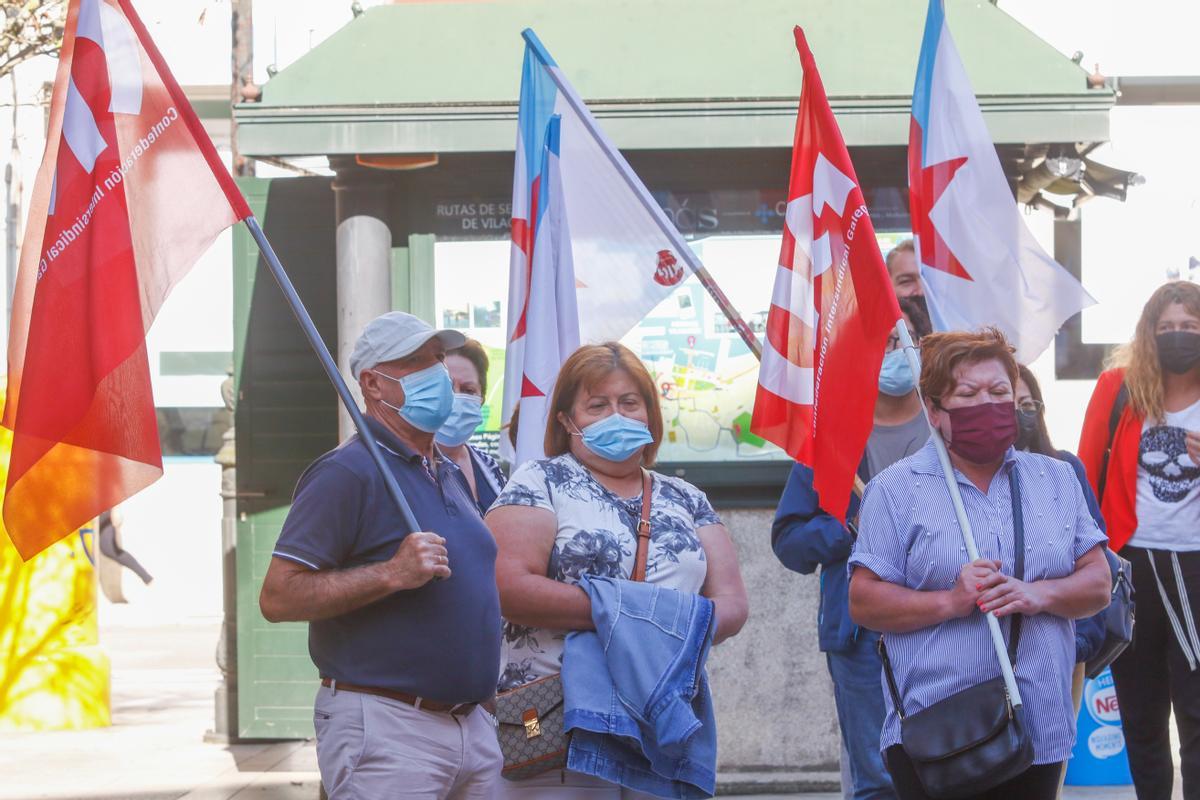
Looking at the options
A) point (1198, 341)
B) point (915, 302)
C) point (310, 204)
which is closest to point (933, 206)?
point (915, 302)

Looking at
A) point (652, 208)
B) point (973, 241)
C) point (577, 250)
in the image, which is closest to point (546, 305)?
point (577, 250)

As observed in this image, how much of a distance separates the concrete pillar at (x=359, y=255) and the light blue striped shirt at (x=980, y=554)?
4.09 metres

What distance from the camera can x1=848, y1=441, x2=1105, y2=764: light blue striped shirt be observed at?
13.3ft

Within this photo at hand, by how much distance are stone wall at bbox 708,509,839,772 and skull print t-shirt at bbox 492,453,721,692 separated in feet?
11.2

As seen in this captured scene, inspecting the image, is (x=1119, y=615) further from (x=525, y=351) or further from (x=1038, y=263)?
(x=525, y=351)

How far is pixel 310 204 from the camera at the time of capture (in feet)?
28.4

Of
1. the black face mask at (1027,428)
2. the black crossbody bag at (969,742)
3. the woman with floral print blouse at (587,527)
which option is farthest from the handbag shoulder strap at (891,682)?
the black face mask at (1027,428)

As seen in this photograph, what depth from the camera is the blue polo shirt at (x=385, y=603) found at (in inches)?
155

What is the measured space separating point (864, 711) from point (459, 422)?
158 cm

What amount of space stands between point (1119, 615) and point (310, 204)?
5.09 m

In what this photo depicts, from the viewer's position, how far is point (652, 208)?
5.75 meters

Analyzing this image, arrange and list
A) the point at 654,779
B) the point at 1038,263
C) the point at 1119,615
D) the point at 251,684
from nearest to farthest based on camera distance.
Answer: the point at 654,779, the point at 1119,615, the point at 1038,263, the point at 251,684

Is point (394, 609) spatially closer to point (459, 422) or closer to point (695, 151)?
point (459, 422)

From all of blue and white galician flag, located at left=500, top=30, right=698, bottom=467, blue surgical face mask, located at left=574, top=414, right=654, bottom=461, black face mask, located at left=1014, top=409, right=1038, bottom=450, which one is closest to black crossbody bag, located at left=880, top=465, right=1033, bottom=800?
blue surgical face mask, located at left=574, top=414, right=654, bottom=461
